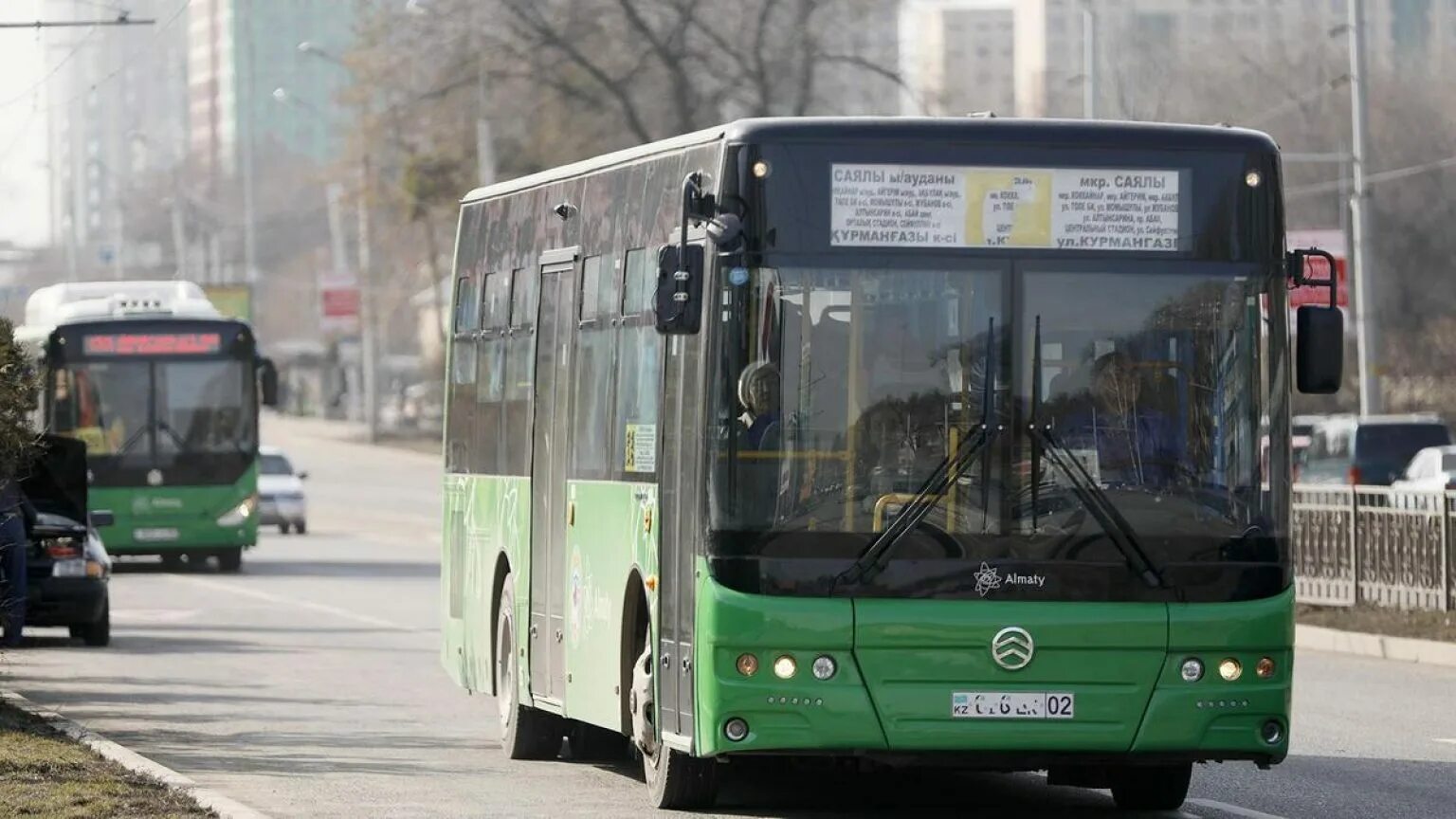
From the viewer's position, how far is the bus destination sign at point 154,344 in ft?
115

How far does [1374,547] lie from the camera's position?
24406 mm

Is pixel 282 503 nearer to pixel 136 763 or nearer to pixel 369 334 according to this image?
pixel 369 334

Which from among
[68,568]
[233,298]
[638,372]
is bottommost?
[68,568]

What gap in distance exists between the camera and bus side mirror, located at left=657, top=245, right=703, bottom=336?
34.4 ft

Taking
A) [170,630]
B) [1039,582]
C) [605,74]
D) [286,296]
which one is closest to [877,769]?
[1039,582]

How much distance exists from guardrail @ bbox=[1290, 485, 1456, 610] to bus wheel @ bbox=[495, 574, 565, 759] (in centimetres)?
1048

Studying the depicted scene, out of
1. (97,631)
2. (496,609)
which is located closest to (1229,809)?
(496,609)

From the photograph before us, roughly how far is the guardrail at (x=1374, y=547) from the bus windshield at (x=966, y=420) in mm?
12504

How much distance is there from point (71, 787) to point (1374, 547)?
49.9 feet

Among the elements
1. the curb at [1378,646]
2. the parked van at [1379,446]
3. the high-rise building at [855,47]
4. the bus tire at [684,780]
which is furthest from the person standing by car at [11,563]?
the high-rise building at [855,47]

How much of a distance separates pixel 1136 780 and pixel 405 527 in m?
44.1

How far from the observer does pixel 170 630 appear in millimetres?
26078

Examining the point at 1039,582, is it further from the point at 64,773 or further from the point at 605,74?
the point at 605,74

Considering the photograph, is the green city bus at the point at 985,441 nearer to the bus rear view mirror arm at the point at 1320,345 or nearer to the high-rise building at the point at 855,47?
the bus rear view mirror arm at the point at 1320,345
